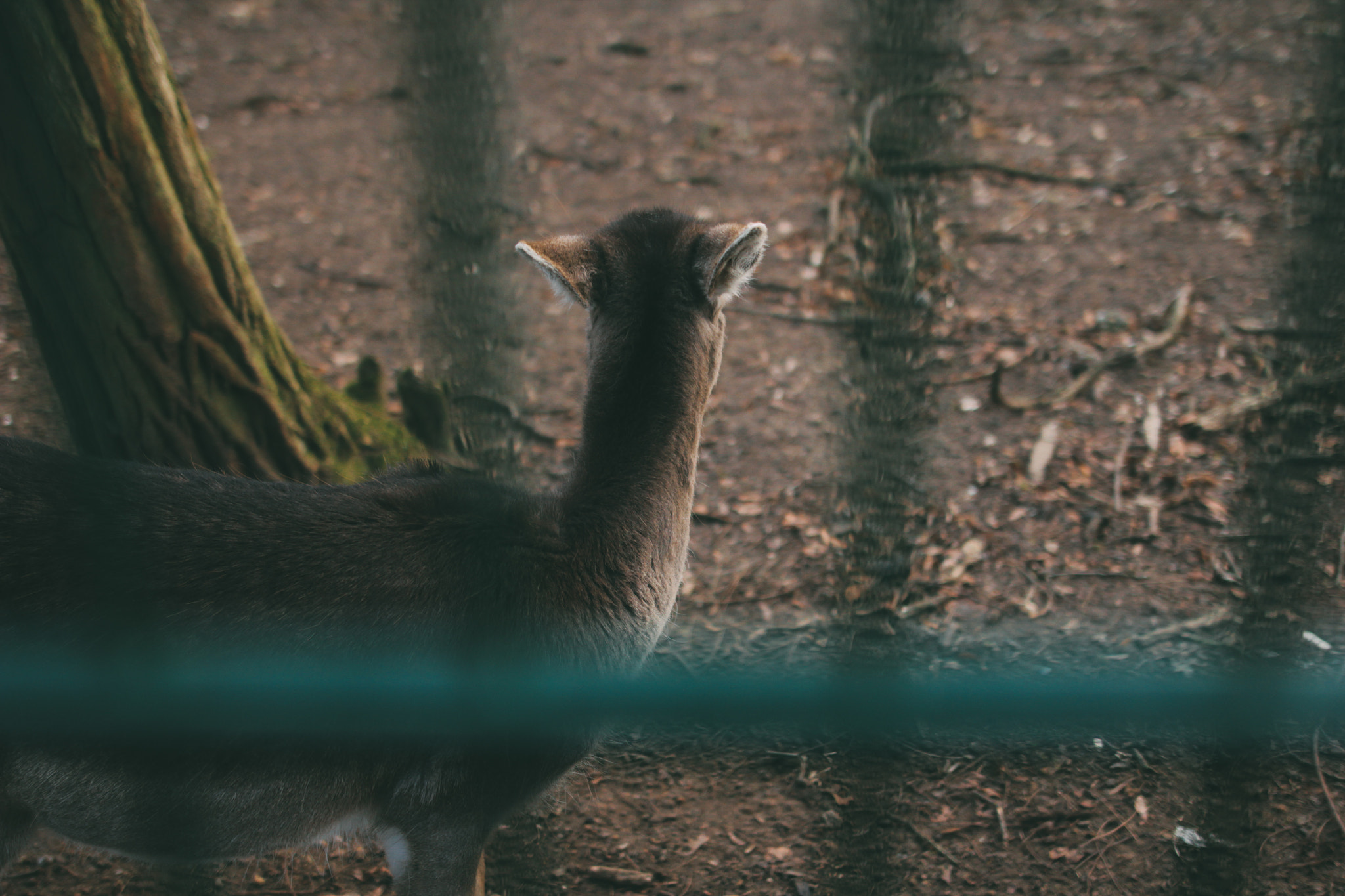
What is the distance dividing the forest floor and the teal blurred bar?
12 centimetres

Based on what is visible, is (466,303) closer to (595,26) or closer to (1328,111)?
(1328,111)

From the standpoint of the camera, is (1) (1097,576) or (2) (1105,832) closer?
(2) (1105,832)

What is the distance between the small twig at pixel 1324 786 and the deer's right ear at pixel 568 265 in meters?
2.78

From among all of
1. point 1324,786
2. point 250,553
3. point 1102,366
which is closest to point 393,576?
point 250,553

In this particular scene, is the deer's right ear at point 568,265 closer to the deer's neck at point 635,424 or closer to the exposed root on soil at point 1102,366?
the deer's neck at point 635,424

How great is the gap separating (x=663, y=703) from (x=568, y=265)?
163 cm

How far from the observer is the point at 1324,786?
3.77m

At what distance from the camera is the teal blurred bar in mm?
1626

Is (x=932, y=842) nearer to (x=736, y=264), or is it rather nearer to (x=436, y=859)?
(x=436, y=859)

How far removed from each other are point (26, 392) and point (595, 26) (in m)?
6.56

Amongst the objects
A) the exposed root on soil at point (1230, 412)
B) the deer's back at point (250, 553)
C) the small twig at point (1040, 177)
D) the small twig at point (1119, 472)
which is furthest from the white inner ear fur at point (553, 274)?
the small twig at point (1040, 177)

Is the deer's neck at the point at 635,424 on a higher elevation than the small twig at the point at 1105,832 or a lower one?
higher

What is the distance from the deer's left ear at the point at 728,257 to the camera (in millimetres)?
2971

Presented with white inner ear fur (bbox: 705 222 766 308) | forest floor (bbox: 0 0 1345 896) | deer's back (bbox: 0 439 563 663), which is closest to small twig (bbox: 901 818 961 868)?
forest floor (bbox: 0 0 1345 896)
